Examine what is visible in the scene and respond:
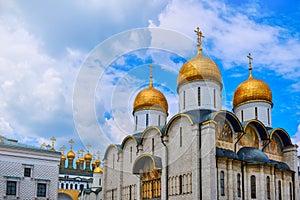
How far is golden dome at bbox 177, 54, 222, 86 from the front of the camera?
91.8 ft

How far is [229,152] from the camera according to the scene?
78.7 feet

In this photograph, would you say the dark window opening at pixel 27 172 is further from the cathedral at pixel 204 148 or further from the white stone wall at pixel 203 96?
the white stone wall at pixel 203 96

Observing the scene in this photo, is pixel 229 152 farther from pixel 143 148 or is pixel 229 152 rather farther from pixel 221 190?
pixel 143 148

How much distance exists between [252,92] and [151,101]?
28.3 feet

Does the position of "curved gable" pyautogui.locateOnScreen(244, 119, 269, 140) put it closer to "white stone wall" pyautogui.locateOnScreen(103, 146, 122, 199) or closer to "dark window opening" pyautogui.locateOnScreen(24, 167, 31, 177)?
"white stone wall" pyautogui.locateOnScreen(103, 146, 122, 199)

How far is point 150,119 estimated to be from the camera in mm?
33250

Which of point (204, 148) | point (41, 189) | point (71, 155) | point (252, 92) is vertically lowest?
point (41, 189)

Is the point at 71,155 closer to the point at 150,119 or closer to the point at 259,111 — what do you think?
the point at 150,119

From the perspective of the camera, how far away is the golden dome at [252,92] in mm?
29688

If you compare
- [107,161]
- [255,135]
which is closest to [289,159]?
[255,135]

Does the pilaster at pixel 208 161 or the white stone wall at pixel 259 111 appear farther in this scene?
the white stone wall at pixel 259 111

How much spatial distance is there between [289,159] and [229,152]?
6888mm

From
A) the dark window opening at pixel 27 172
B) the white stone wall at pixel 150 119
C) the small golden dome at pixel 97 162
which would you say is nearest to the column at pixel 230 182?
the white stone wall at pixel 150 119

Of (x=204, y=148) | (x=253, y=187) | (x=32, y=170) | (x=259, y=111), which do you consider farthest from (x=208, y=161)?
(x=32, y=170)
